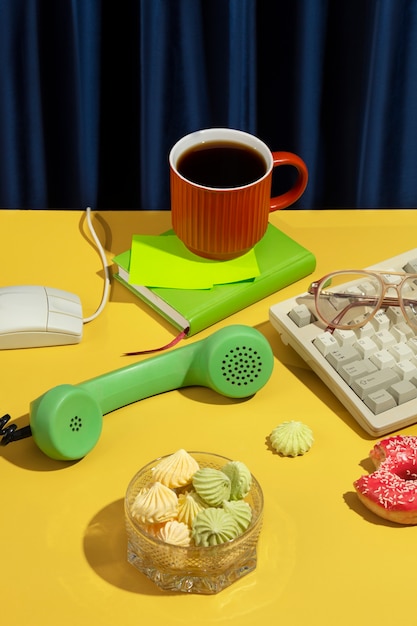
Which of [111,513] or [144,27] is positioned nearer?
[111,513]

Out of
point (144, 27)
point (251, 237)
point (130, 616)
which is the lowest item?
point (130, 616)

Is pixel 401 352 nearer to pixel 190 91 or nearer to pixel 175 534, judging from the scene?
pixel 175 534

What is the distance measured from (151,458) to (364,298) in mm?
305

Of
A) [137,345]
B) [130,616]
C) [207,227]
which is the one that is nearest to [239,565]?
[130,616]

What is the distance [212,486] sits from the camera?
813 mm

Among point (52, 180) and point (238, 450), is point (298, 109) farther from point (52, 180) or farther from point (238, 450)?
point (238, 450)

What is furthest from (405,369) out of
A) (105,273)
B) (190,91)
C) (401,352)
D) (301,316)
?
(190,91)

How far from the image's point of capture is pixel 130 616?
0.78m

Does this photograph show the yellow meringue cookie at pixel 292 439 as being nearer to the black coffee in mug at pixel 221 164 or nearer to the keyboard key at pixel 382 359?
the keyboard key at pixel 382 359

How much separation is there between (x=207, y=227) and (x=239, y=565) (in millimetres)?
429

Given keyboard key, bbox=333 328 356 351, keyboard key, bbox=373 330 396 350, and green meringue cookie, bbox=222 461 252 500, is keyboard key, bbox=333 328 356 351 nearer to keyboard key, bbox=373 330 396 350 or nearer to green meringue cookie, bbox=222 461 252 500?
keyboard key, bbox=373 330 396 350

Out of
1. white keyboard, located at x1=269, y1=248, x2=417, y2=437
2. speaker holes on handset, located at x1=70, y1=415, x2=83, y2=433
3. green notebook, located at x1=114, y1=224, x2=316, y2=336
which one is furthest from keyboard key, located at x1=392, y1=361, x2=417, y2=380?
speaker holes on handset, located at x1=70, y1=415, x2=83, y2=433

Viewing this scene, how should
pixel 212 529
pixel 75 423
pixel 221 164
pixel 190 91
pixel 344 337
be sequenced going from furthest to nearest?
pixel 190 91
pixel 221 164
pixel 344 337
pixel 75 423
pixel 212 529

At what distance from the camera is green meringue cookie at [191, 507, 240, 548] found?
0.78 metres
